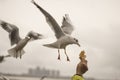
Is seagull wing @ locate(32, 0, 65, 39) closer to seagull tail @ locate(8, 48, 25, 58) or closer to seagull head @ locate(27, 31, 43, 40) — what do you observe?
seagull head @ locate(27, 31, 43, 40)

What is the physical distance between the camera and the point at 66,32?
1975mm

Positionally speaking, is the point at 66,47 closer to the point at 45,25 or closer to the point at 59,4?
the point at 45,25

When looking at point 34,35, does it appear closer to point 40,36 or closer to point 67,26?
point 40,36

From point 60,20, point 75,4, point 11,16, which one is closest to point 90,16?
point 75,4

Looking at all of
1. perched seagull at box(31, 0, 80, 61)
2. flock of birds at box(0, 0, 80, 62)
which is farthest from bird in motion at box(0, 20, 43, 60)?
perched seagull at box(31, 0, 80, 61)

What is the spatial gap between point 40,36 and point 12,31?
168mm

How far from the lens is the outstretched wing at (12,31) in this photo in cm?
201

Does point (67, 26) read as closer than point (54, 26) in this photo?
No

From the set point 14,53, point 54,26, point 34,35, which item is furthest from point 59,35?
point 14,53

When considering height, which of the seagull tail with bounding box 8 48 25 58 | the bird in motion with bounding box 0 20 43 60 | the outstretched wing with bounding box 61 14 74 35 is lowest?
the seagull tail with bounding box 8 48 25 58

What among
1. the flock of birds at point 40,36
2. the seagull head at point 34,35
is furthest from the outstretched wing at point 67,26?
the seagull head at point 34,35

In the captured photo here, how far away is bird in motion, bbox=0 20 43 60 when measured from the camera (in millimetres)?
1983

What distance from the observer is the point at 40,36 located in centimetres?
203

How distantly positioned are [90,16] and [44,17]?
1.19ft
